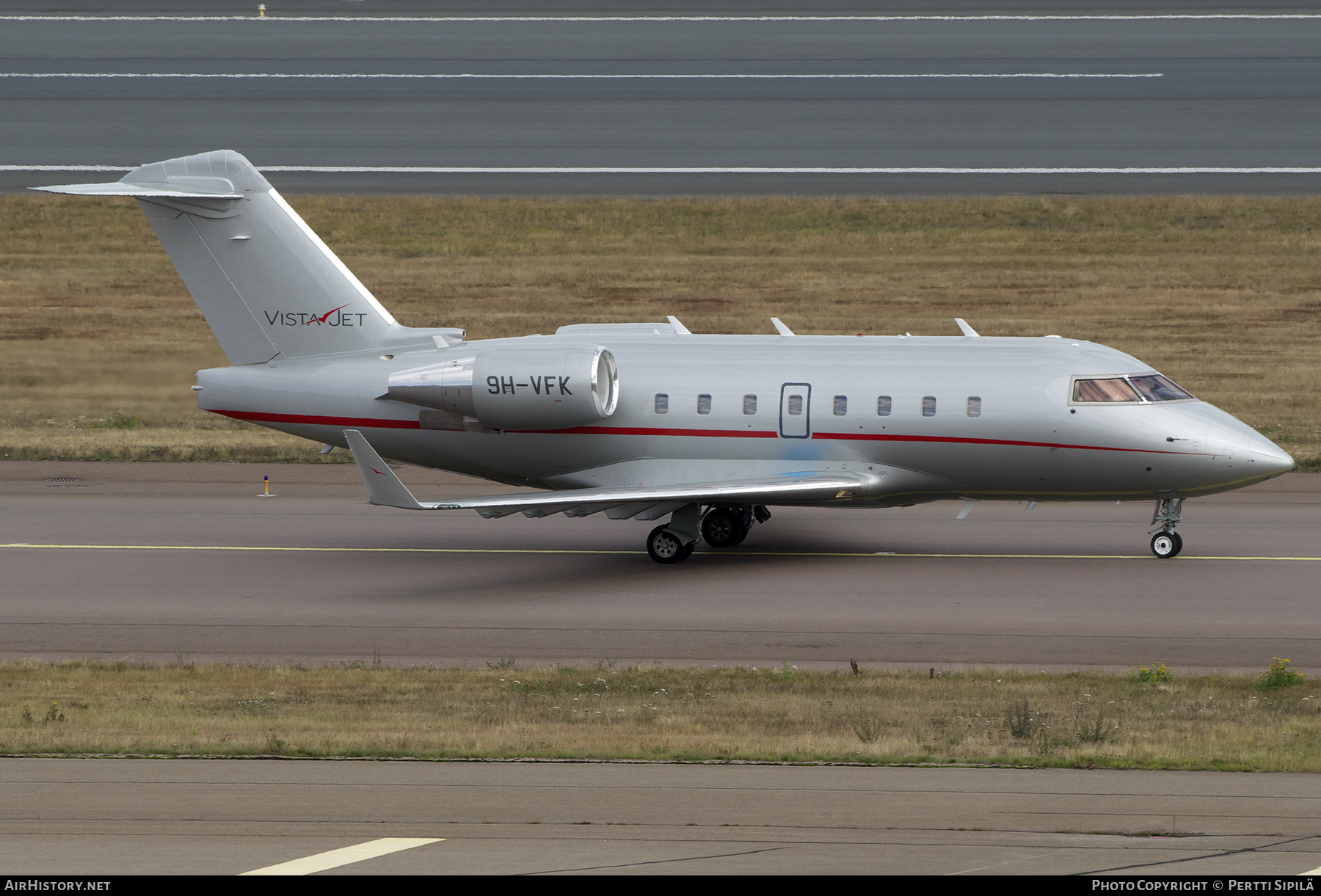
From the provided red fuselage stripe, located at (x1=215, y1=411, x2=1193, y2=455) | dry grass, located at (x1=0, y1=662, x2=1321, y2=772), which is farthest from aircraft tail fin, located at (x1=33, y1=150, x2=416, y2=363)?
A: dry grass, located at (x1=0, y1=662, x2=1321, y2=772)

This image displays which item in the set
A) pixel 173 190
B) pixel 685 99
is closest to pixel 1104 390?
pixel 173 190

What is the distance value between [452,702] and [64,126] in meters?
49.7

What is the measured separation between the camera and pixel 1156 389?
25.2m

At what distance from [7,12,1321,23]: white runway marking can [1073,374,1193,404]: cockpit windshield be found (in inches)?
2094

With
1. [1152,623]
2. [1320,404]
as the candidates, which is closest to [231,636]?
[1152,623]

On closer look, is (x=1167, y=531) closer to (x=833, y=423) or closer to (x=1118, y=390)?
(x=1118, y=390)

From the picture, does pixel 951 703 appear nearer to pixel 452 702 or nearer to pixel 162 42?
pixel 452 702

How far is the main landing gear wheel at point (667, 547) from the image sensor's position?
25.5m

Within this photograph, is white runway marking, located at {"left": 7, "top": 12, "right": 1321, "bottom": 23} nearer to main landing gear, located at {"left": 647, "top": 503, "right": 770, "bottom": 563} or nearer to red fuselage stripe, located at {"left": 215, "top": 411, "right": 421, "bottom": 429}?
red fuselage stripe, located at {"left": 215, "top": 411, "right": 421, "bottom": 429}

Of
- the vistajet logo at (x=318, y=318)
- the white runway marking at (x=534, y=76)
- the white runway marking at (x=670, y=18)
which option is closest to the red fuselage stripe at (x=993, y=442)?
the vistajet logo at (x=318, y=318)

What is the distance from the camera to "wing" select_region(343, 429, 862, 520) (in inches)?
930

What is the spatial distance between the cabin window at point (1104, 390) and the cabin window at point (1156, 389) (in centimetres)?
16

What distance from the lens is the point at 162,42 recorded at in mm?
73250

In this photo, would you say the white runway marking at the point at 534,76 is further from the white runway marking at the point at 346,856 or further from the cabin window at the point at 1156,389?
the white runway marking at the point at 346,856
